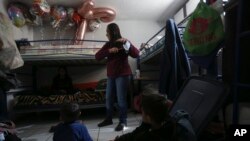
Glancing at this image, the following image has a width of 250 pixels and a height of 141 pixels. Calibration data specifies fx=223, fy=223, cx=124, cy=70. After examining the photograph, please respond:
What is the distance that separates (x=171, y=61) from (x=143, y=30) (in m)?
2.95

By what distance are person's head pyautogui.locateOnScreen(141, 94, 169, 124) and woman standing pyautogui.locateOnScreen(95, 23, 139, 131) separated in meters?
1.25

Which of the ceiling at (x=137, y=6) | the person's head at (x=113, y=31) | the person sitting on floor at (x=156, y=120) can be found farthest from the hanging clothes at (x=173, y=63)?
the ceiling at (x=137, y=6)

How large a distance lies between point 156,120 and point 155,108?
0.17 ft

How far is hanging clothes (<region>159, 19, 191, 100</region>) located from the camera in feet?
5.23

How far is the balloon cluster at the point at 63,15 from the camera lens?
334 cm

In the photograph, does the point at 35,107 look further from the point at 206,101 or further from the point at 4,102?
the point at 206,101

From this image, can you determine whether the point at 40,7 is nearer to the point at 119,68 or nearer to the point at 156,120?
the point at 119,68

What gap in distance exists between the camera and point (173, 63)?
5.18ft

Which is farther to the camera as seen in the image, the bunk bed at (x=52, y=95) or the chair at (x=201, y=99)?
the bunk bed at (x=52, y=95)

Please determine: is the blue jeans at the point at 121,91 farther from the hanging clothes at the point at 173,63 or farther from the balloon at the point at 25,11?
the balloon at the point at 25,11

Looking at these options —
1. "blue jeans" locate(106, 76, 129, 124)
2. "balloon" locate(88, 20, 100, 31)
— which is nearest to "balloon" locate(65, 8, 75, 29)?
"balloon" locate(88, 20, 100, 31)

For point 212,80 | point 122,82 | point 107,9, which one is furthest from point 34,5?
point 212,80

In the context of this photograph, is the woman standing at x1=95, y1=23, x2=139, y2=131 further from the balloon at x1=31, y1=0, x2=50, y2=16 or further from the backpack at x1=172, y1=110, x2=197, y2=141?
the balloon at x1=31, y1=0, x2=50, y2=16

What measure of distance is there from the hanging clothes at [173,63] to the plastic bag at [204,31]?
8.7 inches
